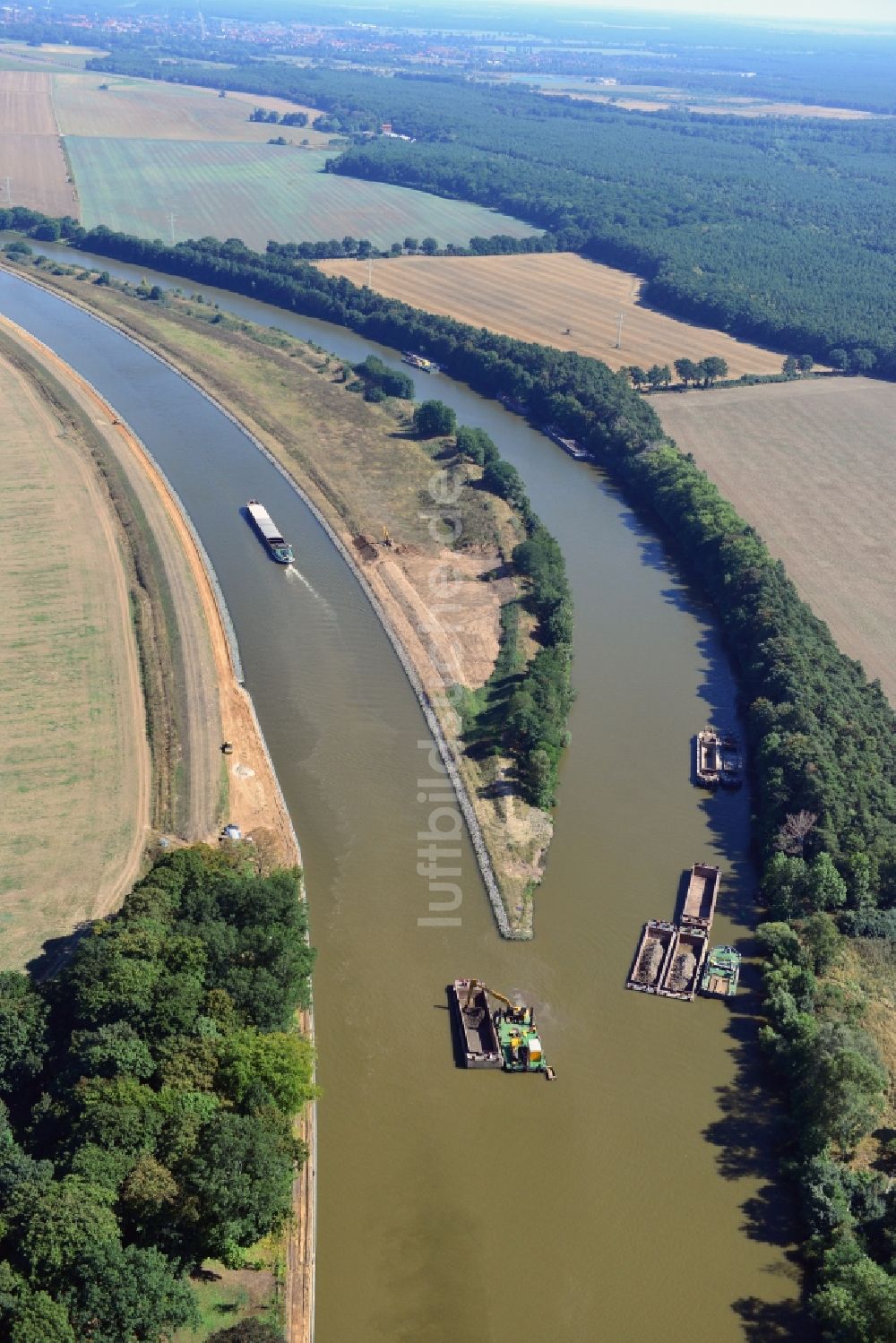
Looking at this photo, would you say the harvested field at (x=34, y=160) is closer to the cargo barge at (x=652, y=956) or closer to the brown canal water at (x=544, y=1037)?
the brown canal water at (x=544, y=1037)


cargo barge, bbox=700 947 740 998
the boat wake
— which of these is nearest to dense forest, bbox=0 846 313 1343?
cargo barge, bbox=700 947 740 998

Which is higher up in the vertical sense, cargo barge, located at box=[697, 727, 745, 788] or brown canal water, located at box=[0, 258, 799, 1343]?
cargo barge, located at box=[697, 727, 745, 788]

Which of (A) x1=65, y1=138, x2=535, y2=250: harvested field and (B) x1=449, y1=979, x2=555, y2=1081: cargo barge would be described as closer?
(B) x1=449, y1=979, x2=555, y2=1081: cargo barge

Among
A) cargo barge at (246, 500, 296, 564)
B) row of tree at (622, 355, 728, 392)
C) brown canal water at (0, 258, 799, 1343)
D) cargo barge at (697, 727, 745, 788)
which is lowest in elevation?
brown canal water at (0, 258, 799, 1343)

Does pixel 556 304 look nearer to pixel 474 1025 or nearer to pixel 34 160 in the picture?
pixel 34 160

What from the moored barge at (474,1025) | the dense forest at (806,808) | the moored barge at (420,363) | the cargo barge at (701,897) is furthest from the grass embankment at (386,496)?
the moored barge at (420,363)

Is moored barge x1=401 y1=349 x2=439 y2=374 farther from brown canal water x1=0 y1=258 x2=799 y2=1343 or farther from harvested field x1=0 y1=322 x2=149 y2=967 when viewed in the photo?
brown canal water x1=0 y1=258 x2=799 y2=1343
